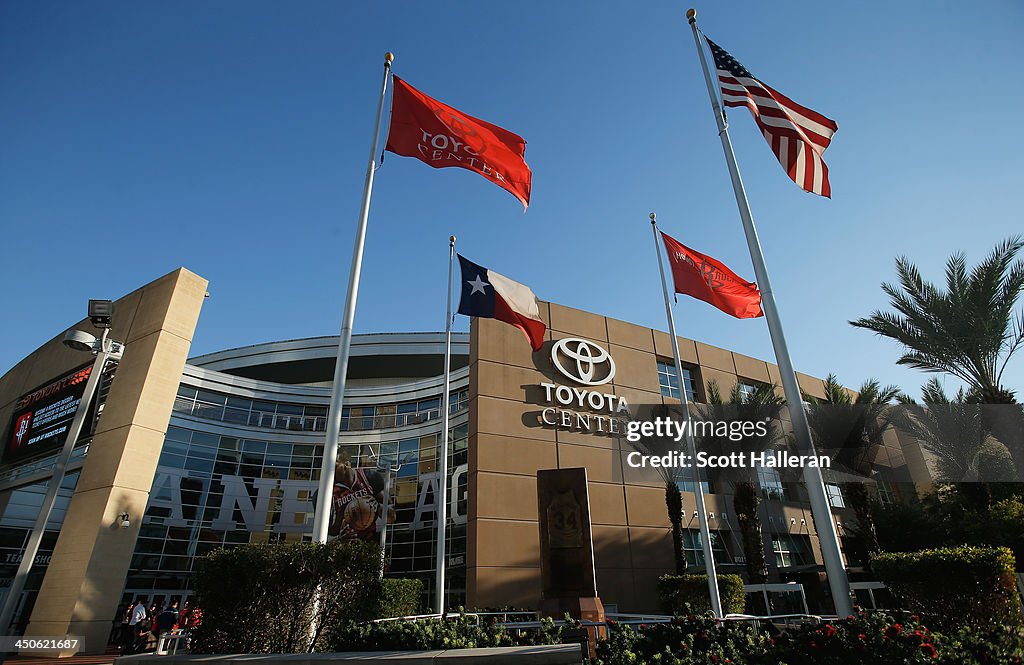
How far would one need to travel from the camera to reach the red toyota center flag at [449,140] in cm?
1166

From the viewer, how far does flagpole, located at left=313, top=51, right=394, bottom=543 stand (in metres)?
9.41

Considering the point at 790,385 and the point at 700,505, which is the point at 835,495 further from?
the point at 790,385

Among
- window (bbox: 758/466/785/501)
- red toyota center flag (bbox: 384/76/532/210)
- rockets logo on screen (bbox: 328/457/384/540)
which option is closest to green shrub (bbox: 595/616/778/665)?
red toyota center flag (bbox: 384/76/532/210)

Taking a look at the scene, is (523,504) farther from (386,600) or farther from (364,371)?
(364,371)

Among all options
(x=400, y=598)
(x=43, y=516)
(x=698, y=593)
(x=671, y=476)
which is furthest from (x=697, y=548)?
(x=43, y=516)

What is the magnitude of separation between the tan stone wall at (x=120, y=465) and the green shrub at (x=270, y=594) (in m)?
10.5

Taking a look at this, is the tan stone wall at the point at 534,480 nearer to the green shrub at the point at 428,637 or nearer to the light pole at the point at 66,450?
the green shrub at the point at 428,637

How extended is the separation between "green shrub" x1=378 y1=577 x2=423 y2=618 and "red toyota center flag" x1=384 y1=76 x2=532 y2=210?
11.8 metres

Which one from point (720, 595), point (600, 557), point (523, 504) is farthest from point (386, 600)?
point (720, 595)

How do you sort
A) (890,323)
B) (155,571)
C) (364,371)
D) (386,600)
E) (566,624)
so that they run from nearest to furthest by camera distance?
(566,624) < (386,600) < (890,323) < (155,571) < (364,371)

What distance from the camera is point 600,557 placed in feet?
68.3

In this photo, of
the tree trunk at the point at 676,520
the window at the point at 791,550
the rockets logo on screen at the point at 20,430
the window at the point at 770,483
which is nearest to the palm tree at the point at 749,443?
the window at the point at 770,483

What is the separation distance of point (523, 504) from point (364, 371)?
21444mm
